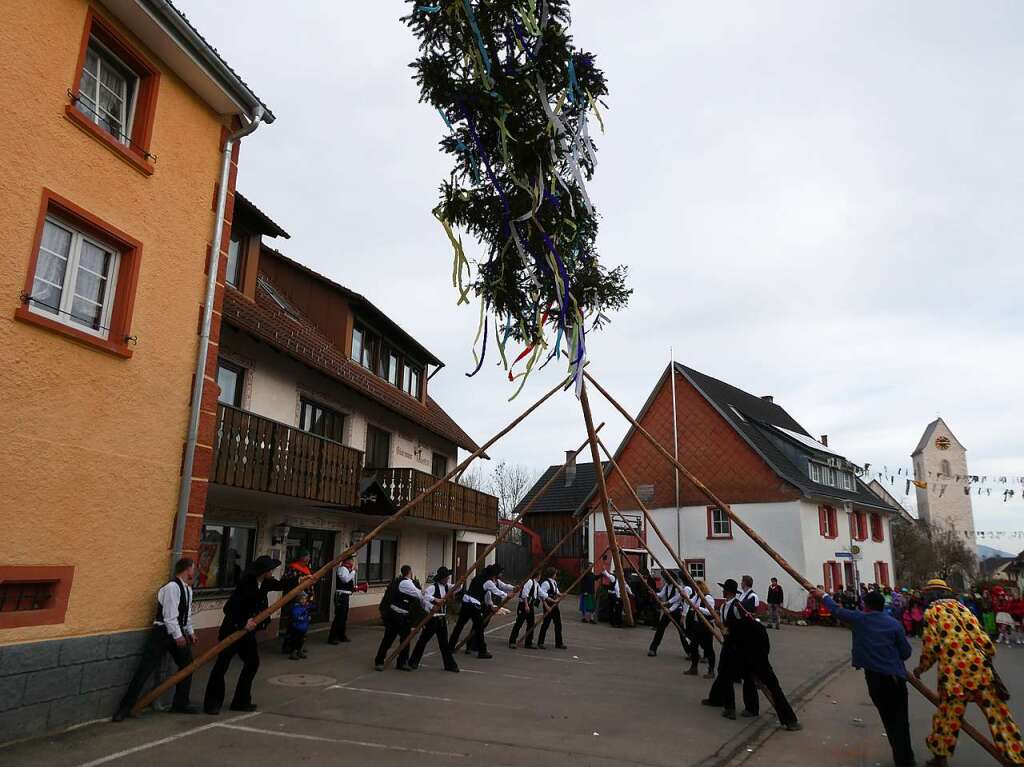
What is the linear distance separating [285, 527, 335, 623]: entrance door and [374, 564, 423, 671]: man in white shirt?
5218mm

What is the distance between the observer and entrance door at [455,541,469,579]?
24609 millimetres

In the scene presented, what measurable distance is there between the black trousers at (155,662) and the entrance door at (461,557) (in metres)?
16.9

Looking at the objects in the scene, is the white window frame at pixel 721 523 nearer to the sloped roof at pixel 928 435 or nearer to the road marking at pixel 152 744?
the road marking at pixel 152 744

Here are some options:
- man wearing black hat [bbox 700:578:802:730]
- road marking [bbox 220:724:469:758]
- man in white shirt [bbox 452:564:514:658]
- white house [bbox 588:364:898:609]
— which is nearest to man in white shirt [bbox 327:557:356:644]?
man in white shirt [bbox 452:564:514:658]

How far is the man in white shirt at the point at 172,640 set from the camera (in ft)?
24.1

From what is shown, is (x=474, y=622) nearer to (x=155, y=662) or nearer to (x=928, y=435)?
(x=155, y=662)

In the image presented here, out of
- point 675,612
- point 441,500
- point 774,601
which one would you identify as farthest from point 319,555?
point 774,601

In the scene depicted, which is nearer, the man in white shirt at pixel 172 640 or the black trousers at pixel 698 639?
the man in white shirt at pixel 172 640

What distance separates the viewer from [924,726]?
28.8 ft

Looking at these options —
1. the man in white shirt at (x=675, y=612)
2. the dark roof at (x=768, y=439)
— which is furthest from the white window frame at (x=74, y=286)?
the dark roof at (x=768, y=439)

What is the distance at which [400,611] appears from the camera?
444 inches

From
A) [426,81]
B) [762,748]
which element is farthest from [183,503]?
[762,748]

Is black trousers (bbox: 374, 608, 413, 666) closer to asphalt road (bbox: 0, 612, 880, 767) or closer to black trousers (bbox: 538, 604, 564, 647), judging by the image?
asphalt road (bbox: 0, 612, 880, 767)

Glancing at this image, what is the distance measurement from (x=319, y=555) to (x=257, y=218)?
8016 millimetres
